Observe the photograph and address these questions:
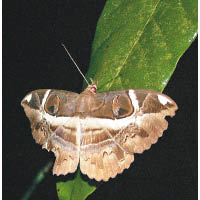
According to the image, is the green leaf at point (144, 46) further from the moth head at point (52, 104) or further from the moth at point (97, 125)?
the moth head at point (52, 104)

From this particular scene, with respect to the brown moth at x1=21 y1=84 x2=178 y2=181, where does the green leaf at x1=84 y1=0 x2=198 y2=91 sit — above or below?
above

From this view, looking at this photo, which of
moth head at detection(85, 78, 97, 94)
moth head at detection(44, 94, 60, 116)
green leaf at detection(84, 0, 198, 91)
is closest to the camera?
green leaf at detection(84, 0, 198, 91)

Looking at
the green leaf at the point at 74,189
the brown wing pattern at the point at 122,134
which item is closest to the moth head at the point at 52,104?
the brown wing pattern at the point at 122,134

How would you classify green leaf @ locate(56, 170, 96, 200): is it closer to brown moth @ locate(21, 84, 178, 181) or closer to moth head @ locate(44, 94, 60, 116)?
brown moth @ locate(21, 84, 178, 181)

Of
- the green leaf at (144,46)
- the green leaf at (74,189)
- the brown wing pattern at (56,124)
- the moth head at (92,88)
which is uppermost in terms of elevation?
the green leaf at (144,46)

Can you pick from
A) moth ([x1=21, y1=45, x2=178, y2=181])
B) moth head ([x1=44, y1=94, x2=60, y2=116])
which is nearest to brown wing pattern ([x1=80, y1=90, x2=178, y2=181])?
moth ([x1=21, y1=45, x2=178, y2=181])

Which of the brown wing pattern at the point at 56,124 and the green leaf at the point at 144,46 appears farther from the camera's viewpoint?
the brown wing pattern at the point at 56,124

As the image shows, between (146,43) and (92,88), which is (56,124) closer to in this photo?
(92,88)

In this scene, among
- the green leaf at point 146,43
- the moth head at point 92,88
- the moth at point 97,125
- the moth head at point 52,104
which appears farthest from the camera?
the moth head at point 52,104
